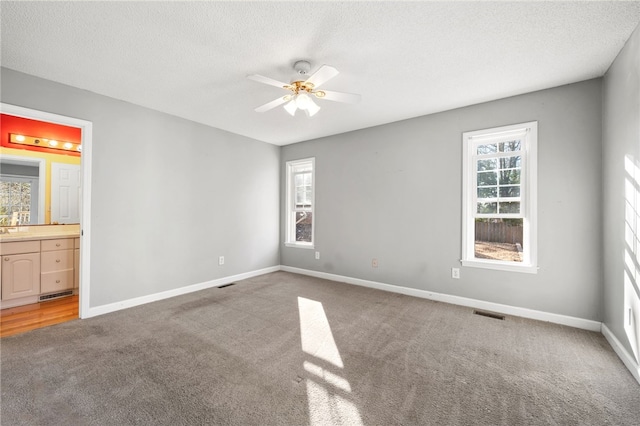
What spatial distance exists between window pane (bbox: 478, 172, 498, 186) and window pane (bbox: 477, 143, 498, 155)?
0.92 ft

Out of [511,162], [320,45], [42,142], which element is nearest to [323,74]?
[320,45]

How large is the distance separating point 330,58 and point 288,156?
123 inches

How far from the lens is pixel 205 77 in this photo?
2707 mm

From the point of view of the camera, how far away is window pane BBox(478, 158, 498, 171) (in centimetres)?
333

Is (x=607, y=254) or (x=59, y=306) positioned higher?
(x=607, y=254)

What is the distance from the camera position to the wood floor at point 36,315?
274 centimetres

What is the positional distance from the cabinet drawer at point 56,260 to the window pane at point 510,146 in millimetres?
5900

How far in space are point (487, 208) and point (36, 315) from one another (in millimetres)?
5548

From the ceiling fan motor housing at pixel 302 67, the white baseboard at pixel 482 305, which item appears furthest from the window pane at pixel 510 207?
the ceiling fan motor housing at pixel 302 67

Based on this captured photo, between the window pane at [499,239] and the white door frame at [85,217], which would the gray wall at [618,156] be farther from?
the white door frame at [85,217]

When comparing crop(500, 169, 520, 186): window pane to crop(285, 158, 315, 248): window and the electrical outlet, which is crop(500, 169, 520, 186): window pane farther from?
crop(285, 158, 315, 248): window

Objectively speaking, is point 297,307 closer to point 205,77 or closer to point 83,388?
point 83,388

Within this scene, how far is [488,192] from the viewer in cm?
335

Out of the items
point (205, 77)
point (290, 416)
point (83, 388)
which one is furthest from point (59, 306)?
point (290, 416)
